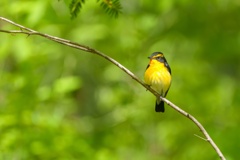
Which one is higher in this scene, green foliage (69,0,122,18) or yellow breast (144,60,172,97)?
yellow breast (144,60,172,97)

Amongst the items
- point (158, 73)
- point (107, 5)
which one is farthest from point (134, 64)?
point (107, 5)

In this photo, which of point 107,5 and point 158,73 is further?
point 158,73

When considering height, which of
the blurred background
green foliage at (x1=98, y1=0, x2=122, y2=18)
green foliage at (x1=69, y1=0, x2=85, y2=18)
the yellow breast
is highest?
the blurred background

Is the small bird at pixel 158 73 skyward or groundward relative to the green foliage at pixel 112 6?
skyward

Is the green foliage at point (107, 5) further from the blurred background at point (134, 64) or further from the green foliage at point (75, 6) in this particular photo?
the blurred background at point (134, 64)

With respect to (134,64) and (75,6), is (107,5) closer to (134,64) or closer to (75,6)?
(75,6)

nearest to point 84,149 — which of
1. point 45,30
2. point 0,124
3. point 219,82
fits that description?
point 0,124

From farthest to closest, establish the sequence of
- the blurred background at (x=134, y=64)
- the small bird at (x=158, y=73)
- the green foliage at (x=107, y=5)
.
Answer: the blurred background at (x=134, y=64)
the small bird at (x=158, y=73)
the green foliage at (x=107, y=5)

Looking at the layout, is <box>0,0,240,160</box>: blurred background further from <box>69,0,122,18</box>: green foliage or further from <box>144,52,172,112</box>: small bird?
<box>69,0,122,18</box>: green foliage

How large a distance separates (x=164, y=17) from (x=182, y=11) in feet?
2.03

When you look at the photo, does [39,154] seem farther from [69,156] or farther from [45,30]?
[45,30]

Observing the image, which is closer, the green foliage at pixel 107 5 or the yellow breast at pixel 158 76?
the green foliage at pixel 107 5

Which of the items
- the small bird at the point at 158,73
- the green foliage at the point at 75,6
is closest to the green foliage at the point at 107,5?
the green foliage at the point at 75,6

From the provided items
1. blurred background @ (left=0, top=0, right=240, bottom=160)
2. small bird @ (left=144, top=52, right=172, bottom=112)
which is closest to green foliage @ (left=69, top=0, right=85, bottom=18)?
small bird @ (left=144, top=52, right=172, bottom=112)
